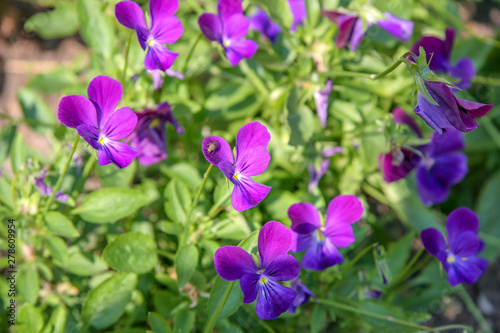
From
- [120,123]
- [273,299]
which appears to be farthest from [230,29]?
[273,299]

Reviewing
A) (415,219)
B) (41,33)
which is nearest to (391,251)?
(415,219)

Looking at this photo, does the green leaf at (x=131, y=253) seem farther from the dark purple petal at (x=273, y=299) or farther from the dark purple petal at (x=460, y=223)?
the dark purple petal at (x=460, y=223)

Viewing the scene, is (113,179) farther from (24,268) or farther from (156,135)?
(24,268)

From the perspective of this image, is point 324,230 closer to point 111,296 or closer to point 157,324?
point 157,324

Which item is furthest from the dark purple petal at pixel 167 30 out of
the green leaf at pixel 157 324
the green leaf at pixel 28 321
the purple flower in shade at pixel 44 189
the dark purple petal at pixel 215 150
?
the green leaf at pixel 28 321

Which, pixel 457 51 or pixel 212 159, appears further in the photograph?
pixel 457 51

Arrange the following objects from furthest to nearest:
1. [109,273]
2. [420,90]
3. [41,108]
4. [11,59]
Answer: [11,59]
[41,108]
[109,273]
[420,90]

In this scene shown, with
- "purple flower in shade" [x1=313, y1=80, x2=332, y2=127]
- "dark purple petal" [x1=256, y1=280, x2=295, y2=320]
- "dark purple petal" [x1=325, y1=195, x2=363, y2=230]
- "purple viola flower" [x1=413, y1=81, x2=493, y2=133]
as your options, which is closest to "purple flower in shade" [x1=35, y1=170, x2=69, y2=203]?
"dark purple petal" [x1=256, y1=280, x2=295, y2=320]
